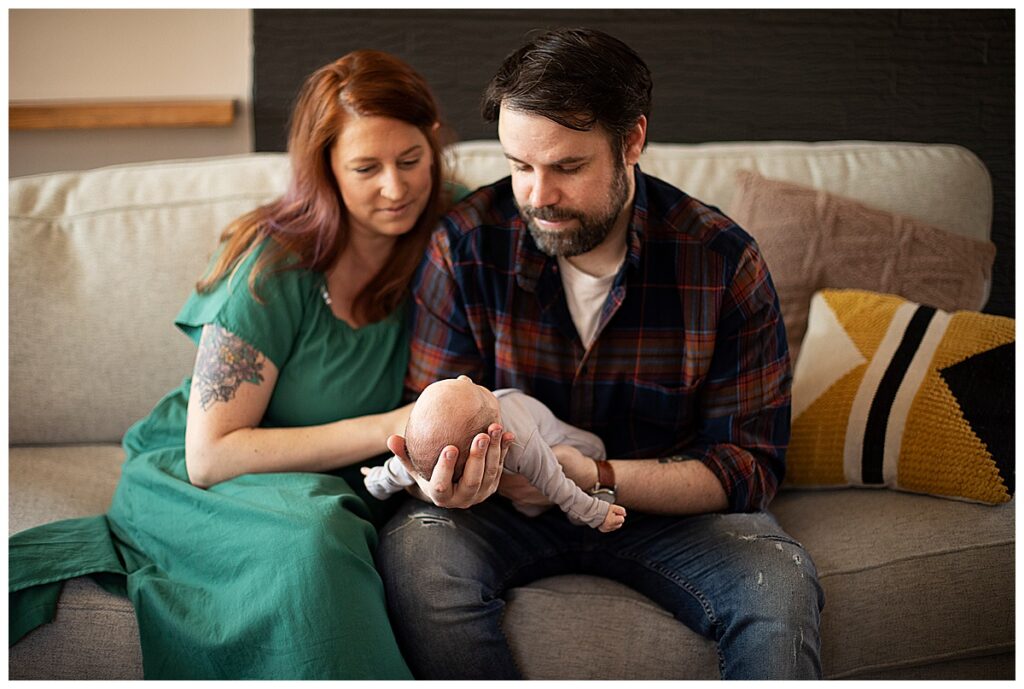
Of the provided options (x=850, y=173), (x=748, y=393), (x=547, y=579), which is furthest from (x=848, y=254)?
(x=547, y=579)

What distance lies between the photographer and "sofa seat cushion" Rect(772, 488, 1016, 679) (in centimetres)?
150

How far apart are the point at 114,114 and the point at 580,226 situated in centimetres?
135

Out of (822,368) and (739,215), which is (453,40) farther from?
(822,368)

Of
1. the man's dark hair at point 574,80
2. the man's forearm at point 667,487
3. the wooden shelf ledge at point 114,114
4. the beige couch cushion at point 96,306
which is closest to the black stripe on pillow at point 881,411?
the man's forearm at point 667,487

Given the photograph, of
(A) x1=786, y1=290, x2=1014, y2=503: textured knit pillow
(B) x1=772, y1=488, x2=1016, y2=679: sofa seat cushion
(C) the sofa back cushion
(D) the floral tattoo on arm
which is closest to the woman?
(D) the floral tattoo on arm

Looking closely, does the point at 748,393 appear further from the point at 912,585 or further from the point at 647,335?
the point at 912,585

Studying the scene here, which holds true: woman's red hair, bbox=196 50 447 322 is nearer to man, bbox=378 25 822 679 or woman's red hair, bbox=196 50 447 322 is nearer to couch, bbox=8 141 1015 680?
man, bbox=378 25 822 679

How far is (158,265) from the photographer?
6.40 ft

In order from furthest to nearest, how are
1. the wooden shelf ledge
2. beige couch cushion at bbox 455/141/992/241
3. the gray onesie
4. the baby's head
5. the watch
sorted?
the wooden shelf ledge < beige couch cushion at bbox 455/141/992/241 < the watch < the gray onesie < the baby's head

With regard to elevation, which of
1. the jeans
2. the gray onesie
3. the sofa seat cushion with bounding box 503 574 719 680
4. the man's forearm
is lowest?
the sofa seat cushion with bounding box 503 574 719 680

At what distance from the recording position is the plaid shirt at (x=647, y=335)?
1559 millimetres

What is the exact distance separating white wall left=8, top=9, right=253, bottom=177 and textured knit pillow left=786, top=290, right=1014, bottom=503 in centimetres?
145

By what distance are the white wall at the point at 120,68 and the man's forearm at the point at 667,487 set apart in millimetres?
1387

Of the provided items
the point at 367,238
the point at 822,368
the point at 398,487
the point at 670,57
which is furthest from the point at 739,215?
the point at 398,487
